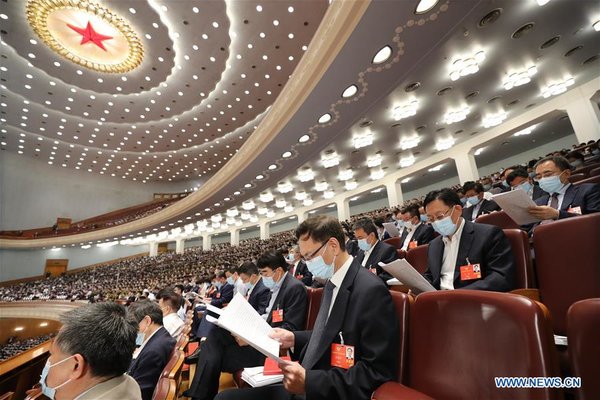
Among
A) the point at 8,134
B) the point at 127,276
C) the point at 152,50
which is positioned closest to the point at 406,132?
the point at 152,50

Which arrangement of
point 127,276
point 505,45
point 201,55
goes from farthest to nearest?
point 127,276, point 201,55, point 505,45

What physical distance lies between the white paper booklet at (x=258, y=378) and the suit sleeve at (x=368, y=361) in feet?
0.67

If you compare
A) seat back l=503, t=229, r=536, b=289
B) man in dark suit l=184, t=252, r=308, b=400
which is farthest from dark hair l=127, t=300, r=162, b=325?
seat back l=503, t=229, r=536, b=289

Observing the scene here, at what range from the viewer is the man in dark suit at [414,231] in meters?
3.57

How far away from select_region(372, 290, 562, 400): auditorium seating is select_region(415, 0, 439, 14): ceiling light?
458cm

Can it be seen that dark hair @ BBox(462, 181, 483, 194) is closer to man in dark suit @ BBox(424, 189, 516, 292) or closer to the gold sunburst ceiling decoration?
man in dark suit @ BBox(424, 189, 516, 292)

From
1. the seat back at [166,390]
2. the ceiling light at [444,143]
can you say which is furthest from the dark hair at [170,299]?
the ceiling light at [444,143]

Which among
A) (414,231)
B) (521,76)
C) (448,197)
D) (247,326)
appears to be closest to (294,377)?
(247,326)

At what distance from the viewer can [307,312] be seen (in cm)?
220

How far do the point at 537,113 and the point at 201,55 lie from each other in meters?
12.3

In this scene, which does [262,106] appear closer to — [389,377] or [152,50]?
[152,50]

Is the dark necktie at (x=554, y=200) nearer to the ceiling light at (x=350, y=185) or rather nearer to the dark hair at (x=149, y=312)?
the dark hair at (x=149, y=312)

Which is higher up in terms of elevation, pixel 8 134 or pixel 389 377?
pixel 8 134

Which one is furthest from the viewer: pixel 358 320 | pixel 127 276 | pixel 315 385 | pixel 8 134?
pixel 127 276
